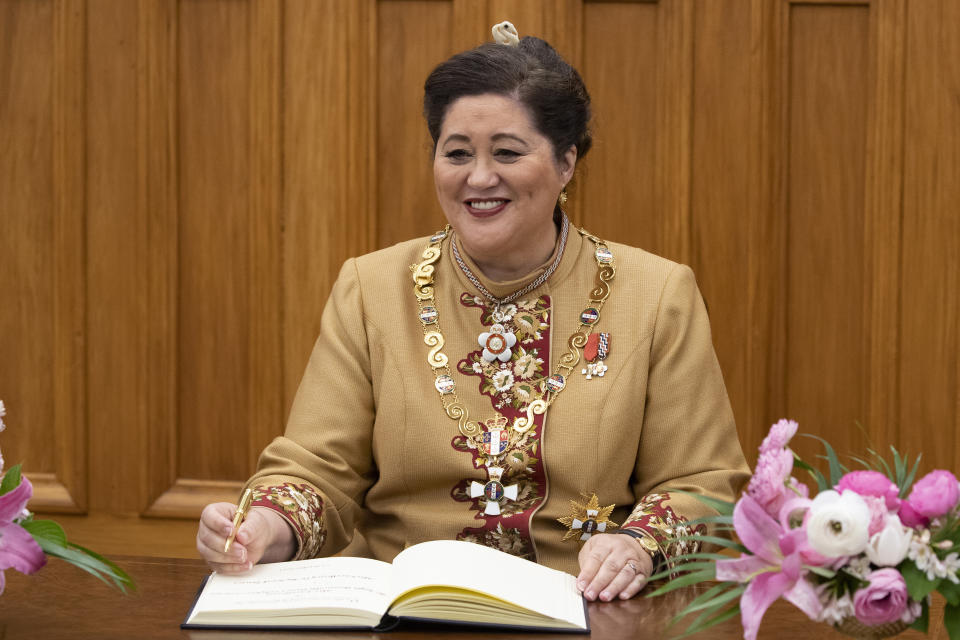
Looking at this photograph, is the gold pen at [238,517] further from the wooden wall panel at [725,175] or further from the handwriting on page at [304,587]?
the wooden wall panel at [725,175]

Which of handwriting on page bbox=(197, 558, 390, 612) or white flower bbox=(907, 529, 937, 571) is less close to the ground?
white flower bbox=(907, 529, 937, 571)

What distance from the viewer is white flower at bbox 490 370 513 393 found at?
6.30 ft

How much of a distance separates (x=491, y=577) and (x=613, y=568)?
0.67ft

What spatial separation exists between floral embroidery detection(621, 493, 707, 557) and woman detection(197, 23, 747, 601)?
39 millimetres

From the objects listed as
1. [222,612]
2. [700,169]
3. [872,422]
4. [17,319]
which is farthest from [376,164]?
[222,612]

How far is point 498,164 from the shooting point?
6.29 feet

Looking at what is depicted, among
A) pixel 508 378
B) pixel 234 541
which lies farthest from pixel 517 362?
pixel 234 541

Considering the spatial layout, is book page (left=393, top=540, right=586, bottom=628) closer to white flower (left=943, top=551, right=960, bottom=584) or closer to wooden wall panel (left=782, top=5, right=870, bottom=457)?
white flower (left=943, top=551, right=960, bottom=584)

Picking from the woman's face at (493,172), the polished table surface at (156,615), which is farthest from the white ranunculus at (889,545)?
the woman's face at (493,172)

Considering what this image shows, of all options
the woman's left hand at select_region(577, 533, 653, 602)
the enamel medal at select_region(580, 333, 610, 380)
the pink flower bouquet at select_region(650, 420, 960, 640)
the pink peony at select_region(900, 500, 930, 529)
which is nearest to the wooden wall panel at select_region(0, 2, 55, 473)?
the enamel medal at select_region(580, 333, 610, 380)

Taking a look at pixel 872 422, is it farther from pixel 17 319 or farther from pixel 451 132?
pixel 17 319

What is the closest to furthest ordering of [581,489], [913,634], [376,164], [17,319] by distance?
[913,634] → [581,489] → [376,164] → [17,319]

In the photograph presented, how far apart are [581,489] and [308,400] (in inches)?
19.2

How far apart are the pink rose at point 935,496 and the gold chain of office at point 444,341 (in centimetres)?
85
